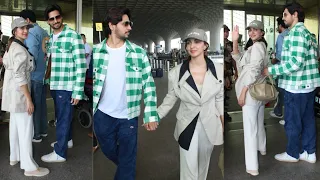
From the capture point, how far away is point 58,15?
2.63m

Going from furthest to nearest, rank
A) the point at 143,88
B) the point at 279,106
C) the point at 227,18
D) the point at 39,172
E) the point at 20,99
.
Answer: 1. the point at 279,106
2. the point at 39,172
3. the point at 20,99
4. the point at 227,18
5. the point at 143,88

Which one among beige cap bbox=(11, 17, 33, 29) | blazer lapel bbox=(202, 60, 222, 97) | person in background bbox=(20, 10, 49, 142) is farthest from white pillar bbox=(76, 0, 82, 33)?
blazer lapel bbox=(202, 60, 222, 97)

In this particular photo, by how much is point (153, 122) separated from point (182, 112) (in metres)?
0.21

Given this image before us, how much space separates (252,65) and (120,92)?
1.10 metres

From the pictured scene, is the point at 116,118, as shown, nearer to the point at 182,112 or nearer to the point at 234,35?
the point at 182,112

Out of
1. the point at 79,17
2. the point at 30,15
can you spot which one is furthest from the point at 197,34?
the point at 30,15

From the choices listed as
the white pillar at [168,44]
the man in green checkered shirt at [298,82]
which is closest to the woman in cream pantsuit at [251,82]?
the man in green checkered shirt at [298,82]

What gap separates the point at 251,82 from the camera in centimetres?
268

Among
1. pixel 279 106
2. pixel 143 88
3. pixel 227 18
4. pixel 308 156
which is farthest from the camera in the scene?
pixel 308 156

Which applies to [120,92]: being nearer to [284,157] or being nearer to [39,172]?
[39,172]

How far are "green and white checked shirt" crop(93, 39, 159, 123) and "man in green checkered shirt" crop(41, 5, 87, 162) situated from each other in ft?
1.48

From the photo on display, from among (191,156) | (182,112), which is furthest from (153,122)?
(191,156)

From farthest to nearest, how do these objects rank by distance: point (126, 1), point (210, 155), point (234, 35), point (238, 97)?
point (238, 97)
point (234, 35)
point (210, 155)
point (126, 1)

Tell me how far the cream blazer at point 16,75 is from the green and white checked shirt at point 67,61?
0.18 m
